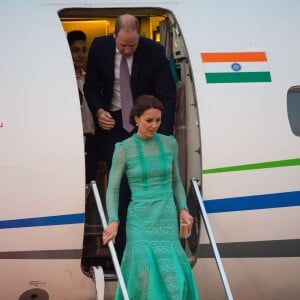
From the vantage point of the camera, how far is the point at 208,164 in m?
5.67

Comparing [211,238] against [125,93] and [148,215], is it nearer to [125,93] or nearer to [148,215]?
[148,215]

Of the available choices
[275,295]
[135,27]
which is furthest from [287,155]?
[135,27]

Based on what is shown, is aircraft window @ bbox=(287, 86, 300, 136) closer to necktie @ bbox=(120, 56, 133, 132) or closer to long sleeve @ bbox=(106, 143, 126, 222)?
necktie @ bbox=(120, 56, 133, 132)

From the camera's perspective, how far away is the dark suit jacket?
19.1 feet

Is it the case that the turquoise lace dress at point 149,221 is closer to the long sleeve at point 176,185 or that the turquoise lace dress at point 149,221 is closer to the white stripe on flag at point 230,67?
the long sleeve at point 176,185

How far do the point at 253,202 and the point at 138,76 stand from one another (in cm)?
143

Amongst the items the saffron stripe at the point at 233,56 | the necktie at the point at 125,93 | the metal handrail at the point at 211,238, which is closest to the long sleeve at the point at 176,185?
the metal handrail at the point at 211,238

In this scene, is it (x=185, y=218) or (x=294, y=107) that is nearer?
(x=185, y=218)

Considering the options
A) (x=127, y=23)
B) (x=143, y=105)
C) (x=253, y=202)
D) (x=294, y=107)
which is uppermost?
(x=127, y=23)

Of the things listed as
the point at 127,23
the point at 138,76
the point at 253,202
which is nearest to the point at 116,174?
the point at 138,76

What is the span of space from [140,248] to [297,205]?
168 centimetres

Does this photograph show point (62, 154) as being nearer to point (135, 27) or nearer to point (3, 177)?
point (3, 177)

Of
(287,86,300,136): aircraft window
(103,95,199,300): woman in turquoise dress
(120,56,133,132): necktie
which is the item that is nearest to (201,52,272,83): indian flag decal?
(287,86,300,136): aircraft window

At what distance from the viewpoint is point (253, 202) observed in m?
5.79
